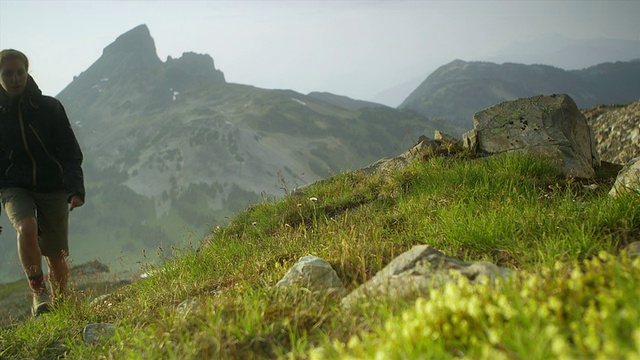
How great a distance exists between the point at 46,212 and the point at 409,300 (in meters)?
6.87

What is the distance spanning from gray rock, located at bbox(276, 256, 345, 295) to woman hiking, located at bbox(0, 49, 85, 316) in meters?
4.27

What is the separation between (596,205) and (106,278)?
26758 mm

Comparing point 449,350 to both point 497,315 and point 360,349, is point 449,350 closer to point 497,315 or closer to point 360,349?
point 497,315

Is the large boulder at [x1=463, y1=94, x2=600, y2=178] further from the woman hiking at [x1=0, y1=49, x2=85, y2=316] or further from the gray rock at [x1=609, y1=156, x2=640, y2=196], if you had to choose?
the woman hiking at [x1=0, y1=49, x2=85, y2=316]

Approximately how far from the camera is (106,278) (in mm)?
25438

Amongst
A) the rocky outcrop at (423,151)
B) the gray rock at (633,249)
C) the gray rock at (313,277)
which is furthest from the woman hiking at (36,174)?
the gray rock at (633,249)

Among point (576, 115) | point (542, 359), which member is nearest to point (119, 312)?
point (542, 359)

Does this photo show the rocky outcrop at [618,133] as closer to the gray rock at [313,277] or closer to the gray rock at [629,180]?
the gray rock at [629,180]

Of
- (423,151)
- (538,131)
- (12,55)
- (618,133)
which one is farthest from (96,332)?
(618,133)

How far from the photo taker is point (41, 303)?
6453 mm

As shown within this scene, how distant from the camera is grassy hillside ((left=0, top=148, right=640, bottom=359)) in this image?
6.80 ft

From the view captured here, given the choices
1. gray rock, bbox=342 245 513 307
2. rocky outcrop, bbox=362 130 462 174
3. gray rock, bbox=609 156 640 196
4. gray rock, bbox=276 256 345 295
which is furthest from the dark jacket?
gray rock, bbox=609 156 640 196

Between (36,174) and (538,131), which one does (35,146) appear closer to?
(36,174)

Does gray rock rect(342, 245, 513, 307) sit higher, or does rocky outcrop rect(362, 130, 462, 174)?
gray rock rect(342, 245, 513, 307)
